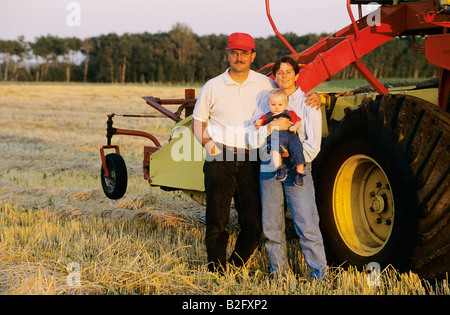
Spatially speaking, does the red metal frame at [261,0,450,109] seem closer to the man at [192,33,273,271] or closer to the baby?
the man at [192,33,273,271]

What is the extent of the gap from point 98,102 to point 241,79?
82.9ft

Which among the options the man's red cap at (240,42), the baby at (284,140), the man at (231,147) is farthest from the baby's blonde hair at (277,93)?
the man's red cap at (240,42)

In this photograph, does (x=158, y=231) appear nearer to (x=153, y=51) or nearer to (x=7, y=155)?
(x=7, y=155)


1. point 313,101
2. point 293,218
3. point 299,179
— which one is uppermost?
point 313,101

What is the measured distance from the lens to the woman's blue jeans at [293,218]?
154 inches

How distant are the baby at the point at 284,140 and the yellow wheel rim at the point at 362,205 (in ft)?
1.46

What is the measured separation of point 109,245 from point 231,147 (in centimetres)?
153

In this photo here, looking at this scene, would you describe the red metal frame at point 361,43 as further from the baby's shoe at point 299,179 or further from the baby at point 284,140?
the baby's shoe at point 299,179

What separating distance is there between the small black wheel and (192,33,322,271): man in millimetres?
2582

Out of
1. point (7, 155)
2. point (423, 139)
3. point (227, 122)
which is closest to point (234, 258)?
point (227, 122)

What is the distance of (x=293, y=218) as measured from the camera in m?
3.98

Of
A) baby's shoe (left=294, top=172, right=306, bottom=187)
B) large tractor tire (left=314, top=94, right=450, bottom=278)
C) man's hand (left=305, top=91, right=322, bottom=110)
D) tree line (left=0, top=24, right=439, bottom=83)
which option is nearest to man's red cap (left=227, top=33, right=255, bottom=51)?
man's hand (left=305, top=91, right=322, bottom=110)

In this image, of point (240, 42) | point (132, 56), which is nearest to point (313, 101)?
point (240, 42)

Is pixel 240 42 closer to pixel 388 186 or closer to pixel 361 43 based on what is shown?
pixel 361 43
